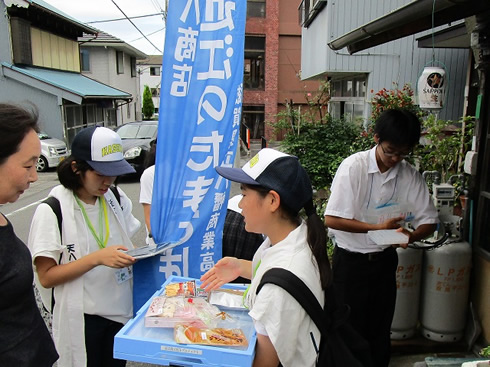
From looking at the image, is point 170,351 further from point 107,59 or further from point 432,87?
point 107,59

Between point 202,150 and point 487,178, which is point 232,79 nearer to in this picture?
point 202,150

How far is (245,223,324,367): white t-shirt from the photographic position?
4.58 ft

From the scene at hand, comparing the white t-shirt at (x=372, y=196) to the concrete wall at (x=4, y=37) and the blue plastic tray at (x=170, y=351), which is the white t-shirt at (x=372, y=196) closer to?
the blue plastic tray at (x=170, y=351)

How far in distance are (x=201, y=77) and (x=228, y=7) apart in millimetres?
437

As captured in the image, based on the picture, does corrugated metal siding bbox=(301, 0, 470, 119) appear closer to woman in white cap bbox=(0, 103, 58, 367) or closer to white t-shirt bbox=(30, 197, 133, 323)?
white t-shirt bbox=(30, 197, 133, 323)

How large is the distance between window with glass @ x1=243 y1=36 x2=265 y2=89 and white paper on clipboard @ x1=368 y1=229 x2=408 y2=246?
21.4 meters

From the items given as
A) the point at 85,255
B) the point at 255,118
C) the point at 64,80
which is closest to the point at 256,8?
the point at 255,118

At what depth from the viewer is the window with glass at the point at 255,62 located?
2319cm

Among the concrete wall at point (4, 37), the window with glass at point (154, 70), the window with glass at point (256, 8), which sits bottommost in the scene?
the concrete wall at point (4, 37)

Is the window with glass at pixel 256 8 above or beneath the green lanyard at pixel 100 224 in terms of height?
above

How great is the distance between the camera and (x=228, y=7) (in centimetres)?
236

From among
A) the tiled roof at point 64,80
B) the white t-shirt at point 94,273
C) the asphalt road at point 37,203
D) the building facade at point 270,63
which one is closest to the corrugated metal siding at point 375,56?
the asphalt road at point 37,203

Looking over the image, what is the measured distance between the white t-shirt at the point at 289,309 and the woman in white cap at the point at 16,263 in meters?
0.86

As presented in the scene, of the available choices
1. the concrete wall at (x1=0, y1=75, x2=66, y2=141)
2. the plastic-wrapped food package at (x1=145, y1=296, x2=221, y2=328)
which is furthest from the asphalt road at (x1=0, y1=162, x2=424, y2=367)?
the concrete wall at (x1=0, y1=75, x2=66, y2=141)
